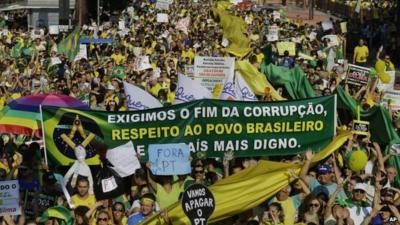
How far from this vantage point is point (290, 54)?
60.2ft

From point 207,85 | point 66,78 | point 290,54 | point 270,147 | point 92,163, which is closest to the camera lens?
point 92,163

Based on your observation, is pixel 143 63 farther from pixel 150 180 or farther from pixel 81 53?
pixel 150 180

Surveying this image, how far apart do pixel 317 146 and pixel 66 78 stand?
7.06 metres

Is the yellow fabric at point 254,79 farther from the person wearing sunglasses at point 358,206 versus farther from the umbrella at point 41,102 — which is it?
the person wearing sunglasses at point 358,206

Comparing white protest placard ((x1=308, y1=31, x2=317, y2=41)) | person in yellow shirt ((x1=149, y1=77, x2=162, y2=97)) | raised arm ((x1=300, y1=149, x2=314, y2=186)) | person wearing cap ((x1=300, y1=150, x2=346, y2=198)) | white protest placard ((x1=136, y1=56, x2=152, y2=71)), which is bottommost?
white protest placard ((x1=308, y1=31, x2=317, y2=41))

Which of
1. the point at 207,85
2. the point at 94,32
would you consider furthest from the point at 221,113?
the point at 94,32

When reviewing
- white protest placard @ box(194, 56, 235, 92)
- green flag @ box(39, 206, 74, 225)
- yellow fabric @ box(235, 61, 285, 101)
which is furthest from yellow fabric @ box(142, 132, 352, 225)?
white protest placard @ box(194, 56, 235, 92)

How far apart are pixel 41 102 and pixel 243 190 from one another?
3555 millimetres

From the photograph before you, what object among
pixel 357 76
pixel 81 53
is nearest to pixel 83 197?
pixel 357 76

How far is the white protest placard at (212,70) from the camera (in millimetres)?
13391

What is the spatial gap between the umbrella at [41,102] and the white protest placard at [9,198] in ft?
8.93

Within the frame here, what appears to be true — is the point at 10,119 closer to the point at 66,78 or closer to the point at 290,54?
the point at 66,78

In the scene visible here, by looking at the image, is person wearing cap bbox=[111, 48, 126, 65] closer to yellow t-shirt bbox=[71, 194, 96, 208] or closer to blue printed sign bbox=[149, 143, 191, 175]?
blue printed sign bbox=[149, 143, 191, 175]

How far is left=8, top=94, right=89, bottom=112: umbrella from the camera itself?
35.6 feet
